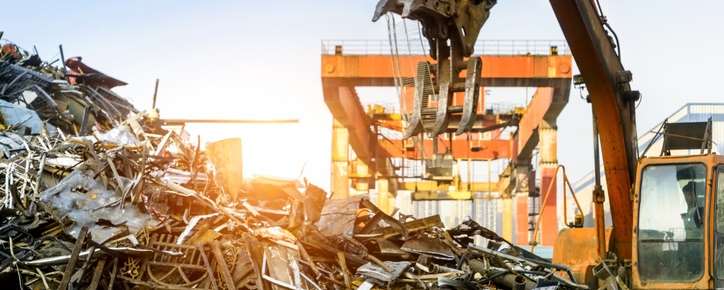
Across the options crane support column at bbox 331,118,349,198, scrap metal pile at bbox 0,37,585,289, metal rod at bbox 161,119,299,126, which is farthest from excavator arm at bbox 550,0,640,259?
crane support column at bbox 331,118,349,198

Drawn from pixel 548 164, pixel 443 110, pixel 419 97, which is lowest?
pixel 548 164

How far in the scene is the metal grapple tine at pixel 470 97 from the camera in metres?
4.84

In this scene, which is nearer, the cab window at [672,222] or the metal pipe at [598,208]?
the cab window at [672,222]

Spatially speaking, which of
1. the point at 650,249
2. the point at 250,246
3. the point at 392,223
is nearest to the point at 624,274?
the point at 650,249

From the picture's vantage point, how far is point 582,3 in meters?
6.22

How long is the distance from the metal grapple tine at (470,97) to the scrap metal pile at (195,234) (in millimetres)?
3313

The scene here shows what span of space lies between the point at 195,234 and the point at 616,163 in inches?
200

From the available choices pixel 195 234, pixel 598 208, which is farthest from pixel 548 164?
pixel 195 234

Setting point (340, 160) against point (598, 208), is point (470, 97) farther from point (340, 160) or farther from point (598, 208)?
point (340, 160)

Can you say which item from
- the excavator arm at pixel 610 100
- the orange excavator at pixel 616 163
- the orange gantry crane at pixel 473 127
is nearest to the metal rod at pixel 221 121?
the orange gantry crane at pixel 473 127

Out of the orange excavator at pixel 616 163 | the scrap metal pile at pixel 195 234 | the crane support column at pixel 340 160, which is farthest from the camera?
the crane support column at pixel 340 160

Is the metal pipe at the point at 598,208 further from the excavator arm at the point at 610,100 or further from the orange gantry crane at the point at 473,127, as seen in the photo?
the orange gantry crane at the point at 473,127

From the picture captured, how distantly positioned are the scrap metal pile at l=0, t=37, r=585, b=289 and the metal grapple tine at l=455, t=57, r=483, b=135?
10.9 ft

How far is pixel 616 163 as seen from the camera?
6848mm
